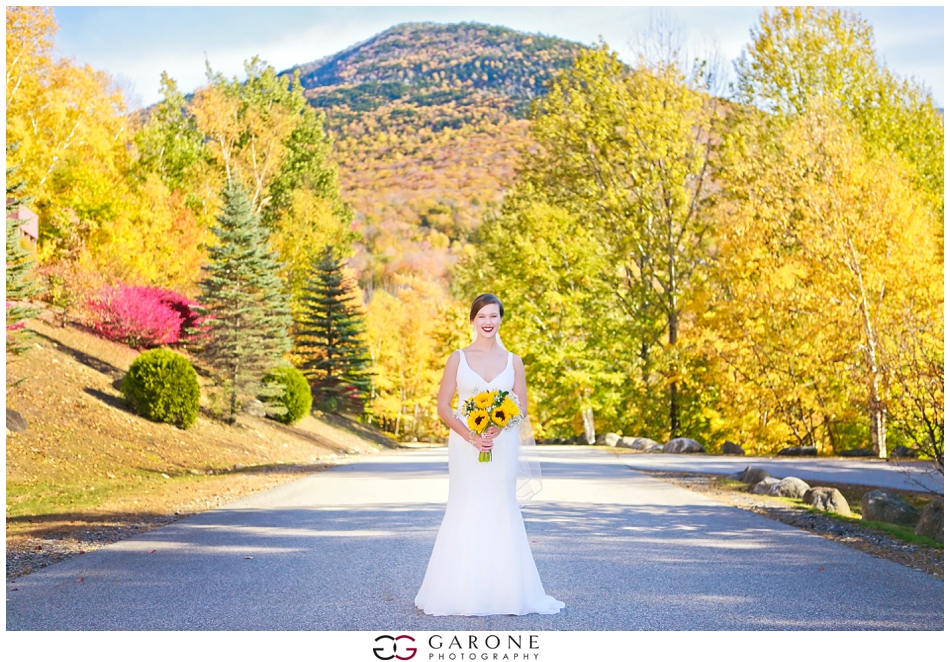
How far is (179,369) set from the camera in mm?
20109

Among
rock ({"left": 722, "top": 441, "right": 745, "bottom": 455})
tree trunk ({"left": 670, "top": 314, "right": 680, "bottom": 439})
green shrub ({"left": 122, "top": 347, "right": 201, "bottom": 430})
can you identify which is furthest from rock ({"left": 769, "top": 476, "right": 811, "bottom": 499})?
tree trunk ({"left": 670, "top": 314, "right": 680, "bottom": 439})

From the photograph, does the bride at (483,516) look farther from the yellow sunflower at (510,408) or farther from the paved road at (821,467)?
the paved road at (821,467)

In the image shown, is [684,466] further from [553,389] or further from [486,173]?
[486,173]

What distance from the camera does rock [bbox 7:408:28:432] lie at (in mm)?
14958

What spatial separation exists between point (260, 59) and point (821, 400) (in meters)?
33.0

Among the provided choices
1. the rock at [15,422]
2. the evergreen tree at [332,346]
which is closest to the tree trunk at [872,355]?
the rock at [15,422]

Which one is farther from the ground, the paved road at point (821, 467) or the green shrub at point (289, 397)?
the green shrub at point (289, 397)

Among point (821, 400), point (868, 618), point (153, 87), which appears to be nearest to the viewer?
point (868, 618)

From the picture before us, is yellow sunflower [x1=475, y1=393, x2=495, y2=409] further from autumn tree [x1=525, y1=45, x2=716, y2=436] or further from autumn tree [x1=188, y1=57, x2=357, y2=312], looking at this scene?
autumn tree [x1=188, y1=57, x2=357, y2=312]

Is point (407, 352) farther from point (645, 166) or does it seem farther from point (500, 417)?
point (500, 417)

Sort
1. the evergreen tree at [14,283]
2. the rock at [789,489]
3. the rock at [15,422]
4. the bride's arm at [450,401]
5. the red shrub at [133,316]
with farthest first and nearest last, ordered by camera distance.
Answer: the red shrub at [133,316] → the evergreen tree at [14,283] → the rock at [15,422] → the rock at [789,489] → the bride's arm at [450,401]

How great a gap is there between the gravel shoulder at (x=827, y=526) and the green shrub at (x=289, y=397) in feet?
47.0

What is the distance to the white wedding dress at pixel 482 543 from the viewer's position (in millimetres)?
5844

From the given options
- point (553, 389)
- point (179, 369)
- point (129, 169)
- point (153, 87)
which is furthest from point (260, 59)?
point (179, 369)
